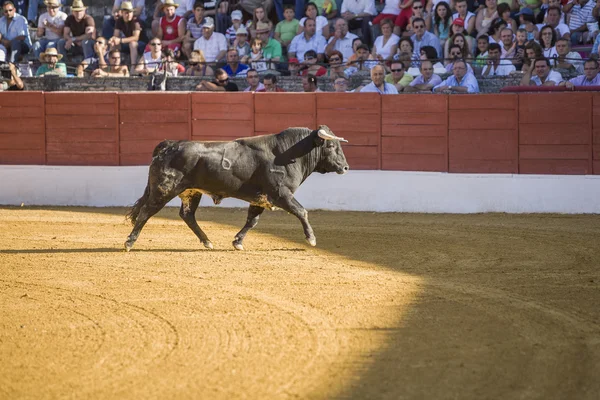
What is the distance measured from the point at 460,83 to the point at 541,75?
1166 mm

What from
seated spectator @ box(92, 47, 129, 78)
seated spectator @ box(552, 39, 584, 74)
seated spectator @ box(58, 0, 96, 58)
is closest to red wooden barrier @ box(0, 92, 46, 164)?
seated spectator @ box(92, 47, 129, 78)

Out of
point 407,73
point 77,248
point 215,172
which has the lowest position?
point 77,248

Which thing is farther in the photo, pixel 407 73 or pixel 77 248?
pixel 407 73

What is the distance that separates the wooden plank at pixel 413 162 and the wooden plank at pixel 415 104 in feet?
2.11

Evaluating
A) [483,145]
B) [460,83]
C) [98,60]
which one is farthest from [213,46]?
[483,145]

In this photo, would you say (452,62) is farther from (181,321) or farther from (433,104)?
(181,321)

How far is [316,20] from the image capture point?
16422mm

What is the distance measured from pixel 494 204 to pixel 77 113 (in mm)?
6662

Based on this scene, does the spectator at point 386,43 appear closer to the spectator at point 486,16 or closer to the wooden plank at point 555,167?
the spectator at point 486,16

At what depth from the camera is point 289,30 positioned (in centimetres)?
1680

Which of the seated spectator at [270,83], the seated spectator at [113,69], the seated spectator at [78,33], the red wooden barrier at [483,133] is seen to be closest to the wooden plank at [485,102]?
the red wooden barrier at [483,133]

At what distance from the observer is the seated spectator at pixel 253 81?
15195mm

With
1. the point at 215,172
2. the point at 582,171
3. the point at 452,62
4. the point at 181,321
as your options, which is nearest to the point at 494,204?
the point at 582,171

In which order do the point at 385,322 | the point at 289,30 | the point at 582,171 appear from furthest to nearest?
1. the point at 289,30
2. the point at 582,171
3. the point at 385,322
